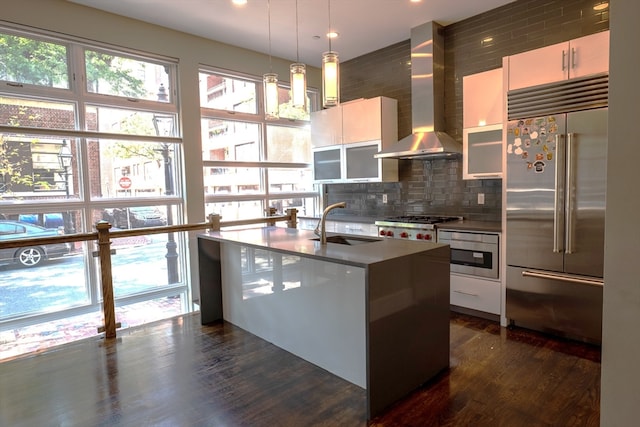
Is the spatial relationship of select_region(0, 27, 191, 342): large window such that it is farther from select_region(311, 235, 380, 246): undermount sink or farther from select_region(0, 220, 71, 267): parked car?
select_region(311, 235, 380, 246): undermount sink

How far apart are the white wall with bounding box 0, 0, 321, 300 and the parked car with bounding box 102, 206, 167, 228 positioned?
0.34 m

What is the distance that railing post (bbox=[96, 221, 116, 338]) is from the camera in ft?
10.6

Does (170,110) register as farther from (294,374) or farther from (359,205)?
(294,374)

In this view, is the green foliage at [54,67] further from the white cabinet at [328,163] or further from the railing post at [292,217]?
the white cabinet at [328,163]

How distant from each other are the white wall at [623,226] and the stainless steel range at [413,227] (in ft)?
9.02

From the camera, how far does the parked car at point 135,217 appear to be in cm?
403

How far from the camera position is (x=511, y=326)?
3408mm

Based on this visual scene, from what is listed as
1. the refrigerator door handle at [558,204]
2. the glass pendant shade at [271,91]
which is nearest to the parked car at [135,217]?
the glass pendant shade at [271,91]

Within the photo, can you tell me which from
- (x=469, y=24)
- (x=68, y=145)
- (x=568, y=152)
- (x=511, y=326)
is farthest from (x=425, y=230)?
(x=68, y=145)

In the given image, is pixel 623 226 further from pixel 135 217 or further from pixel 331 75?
pixel 135 217

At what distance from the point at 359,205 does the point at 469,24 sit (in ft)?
8.59

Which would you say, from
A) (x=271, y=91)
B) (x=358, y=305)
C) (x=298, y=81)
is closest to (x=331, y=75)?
(x=298, y=81)

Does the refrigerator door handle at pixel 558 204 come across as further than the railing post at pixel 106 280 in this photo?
No

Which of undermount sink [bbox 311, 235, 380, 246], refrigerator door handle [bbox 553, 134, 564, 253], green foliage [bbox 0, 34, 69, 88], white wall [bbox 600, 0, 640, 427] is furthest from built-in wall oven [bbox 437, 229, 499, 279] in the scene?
green foliage [bbox 0, 34, 69, 88]
